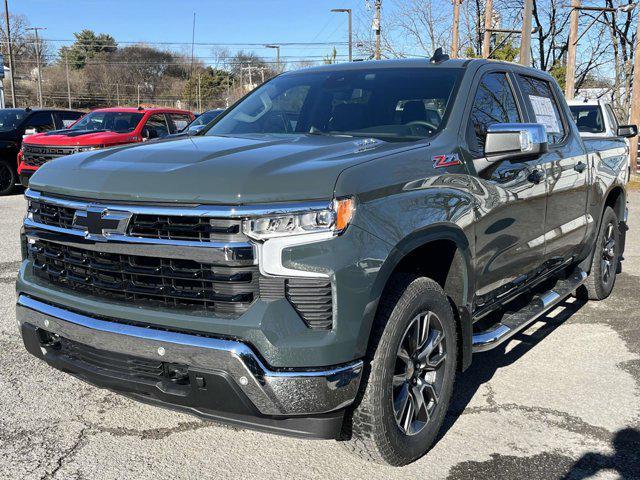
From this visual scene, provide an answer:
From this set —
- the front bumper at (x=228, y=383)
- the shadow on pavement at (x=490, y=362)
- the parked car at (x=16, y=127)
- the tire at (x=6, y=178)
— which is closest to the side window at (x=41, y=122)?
the parked car at (x=16, y=127)

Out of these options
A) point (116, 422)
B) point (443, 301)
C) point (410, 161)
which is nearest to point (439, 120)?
point (410, 161)

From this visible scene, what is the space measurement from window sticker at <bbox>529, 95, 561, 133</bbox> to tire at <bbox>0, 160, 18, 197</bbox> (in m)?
11.8

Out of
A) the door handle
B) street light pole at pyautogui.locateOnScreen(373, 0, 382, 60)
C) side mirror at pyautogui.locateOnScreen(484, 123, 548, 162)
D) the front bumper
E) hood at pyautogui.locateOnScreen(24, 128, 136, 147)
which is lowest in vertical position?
the front bumper

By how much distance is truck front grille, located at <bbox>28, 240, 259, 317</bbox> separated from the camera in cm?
254

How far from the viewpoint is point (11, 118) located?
46.1 feet

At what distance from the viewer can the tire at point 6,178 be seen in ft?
44.0

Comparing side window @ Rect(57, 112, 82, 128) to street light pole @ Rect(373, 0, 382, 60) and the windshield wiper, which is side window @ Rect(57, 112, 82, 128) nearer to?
the windshield wiper

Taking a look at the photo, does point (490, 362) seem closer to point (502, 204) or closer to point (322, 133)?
point (502, 204)

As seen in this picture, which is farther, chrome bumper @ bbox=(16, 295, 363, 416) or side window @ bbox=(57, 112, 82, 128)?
side window @ bbox=(57, 112, 82, 128)

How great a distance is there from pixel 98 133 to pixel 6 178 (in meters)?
2.89

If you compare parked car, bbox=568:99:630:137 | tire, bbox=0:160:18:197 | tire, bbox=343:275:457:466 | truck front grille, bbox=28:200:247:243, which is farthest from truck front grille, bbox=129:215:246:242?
tire, bbox=0:160:18:197

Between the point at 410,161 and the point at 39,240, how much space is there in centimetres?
181

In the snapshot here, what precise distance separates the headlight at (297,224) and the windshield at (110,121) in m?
10.8

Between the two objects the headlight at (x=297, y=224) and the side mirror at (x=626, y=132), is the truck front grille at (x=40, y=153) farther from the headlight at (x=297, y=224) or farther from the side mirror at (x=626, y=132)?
the headlight at (x=297, y=224)
